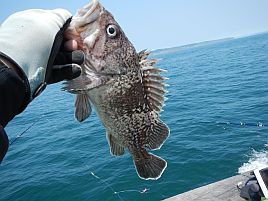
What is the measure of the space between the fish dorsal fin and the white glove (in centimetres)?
88

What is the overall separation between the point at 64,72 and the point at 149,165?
60.6 inches

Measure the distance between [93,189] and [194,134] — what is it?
7.33 m

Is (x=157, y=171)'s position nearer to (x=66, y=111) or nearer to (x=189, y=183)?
(x=189, y=183)

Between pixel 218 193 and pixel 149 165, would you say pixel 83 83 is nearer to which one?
pixel 149 165

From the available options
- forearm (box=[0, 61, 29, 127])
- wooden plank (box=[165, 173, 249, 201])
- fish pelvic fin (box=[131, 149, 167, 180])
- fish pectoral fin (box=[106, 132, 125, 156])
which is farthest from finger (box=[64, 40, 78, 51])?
wooden plank (box=[165, 173, 249, 201])

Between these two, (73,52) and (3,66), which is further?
(73,52)

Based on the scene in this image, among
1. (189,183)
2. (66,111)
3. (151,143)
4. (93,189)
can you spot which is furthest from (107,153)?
(66,111)

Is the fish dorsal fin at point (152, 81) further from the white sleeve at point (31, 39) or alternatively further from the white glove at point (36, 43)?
the white sleeve at point (31, 39)

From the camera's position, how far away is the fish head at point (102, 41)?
295 cm

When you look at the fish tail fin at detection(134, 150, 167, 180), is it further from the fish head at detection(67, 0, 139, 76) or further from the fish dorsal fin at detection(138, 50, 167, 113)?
the fish head at detection(67, 0, 139, 76)

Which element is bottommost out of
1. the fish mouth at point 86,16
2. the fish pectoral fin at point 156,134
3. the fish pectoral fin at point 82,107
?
the fish pectoral fin at point 156,134

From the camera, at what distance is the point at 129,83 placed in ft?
10.9

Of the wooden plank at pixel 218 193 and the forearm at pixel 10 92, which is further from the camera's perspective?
the wooden plank at pixel 218 193

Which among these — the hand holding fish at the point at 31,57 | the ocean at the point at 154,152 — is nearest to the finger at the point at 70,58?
the hand holding fish at the point at 31,57
